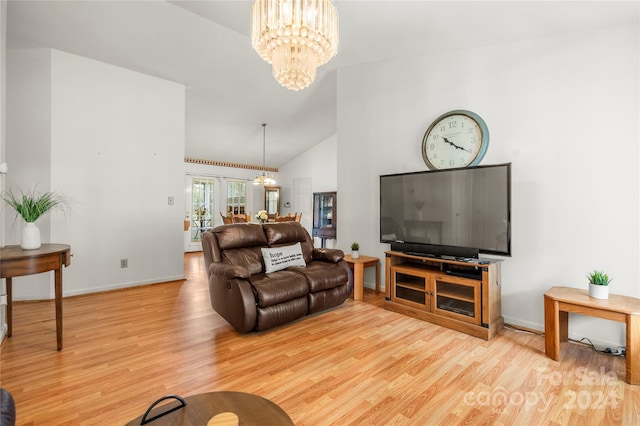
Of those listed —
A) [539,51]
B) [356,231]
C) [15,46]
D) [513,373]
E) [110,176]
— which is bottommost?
[513,373]

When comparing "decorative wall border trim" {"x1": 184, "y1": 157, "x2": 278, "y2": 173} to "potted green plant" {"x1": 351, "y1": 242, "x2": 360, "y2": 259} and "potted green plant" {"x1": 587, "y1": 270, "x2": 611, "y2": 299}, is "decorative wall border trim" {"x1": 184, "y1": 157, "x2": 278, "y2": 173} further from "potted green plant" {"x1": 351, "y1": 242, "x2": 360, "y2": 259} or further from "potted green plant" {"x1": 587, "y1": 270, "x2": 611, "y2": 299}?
"potted green plant" {"x1": 587, "y1": 270, "x2": 611, "y2": 299}

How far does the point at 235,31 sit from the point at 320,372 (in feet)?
12.2

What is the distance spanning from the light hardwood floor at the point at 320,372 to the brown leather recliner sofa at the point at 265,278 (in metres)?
0.17

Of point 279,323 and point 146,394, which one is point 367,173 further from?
Result: point 146,394

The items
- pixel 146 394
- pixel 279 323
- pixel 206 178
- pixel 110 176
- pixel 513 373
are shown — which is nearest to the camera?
pixel 146 394

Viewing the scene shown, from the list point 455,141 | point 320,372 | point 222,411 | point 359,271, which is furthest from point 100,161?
point 455,141

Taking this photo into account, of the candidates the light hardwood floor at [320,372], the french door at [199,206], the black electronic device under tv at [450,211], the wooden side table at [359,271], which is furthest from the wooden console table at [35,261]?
the french door at [199,206]

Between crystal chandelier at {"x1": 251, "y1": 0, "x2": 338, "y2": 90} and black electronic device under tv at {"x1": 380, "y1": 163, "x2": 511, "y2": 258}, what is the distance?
1.76m

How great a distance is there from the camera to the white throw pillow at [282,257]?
129 inches

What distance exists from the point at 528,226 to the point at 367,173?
1.96 meters

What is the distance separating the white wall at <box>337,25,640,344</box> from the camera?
2473mm

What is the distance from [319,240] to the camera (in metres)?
8.59

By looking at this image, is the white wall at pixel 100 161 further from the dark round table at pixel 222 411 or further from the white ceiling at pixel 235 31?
the dark round table at pixel 222 411

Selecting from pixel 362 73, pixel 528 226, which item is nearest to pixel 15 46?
pixel 362 73
